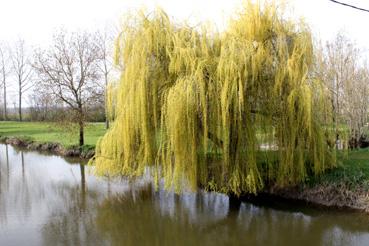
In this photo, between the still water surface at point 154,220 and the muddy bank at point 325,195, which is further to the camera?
the muddy bank at point 325,195

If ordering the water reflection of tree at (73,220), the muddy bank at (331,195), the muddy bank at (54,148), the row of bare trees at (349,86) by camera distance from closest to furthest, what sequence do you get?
the water reflection of tree at (73,220) < the muddy bank at (331,195) < the row of bare trees at (349,86) < the muddy bank at (54,148)

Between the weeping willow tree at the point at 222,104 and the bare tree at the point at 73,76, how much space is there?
33.9ft

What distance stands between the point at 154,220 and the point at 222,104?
3154 millimetres

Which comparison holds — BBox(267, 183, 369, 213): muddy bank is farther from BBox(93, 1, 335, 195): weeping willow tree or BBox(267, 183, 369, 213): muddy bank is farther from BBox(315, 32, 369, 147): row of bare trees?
BBox(315, 32, 369, 147): row of bare trees

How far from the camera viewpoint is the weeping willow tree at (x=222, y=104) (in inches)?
380

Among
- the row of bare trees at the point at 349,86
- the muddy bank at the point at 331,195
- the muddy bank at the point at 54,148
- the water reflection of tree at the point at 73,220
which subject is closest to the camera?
the water reflection of tree at the point at 73,220

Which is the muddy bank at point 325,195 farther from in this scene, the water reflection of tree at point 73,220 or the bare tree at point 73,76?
the bare tree at point 73,76

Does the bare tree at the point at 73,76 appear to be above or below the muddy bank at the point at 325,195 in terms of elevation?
above

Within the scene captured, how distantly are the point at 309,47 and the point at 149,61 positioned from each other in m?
4.02

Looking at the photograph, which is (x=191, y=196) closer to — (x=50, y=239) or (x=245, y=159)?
(x=245, y=159)

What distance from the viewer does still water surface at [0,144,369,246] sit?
8547mm

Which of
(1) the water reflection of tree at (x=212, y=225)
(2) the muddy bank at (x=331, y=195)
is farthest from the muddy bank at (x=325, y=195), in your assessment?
(1) the water reflection of tree at (x=212, y=225)

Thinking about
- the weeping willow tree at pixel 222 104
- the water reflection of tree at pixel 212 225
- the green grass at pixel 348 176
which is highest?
the weeping willow tree at pixel 222 104

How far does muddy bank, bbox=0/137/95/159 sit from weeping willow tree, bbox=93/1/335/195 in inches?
356
